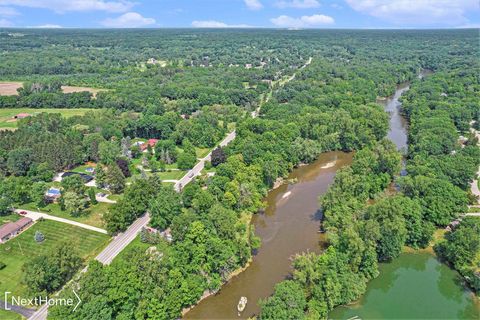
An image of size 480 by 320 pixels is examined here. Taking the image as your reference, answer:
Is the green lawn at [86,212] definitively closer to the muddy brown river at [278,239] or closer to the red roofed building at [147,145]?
the muddy brown river at [278,239]

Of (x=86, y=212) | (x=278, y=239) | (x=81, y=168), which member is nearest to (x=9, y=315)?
(x=86, y=212)

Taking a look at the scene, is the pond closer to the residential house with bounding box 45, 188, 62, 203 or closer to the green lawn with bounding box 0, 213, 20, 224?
the residential house with bounding box 45, 188, 62, 203

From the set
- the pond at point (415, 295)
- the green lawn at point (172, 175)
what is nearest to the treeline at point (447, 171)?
the pond at point (415, 295)

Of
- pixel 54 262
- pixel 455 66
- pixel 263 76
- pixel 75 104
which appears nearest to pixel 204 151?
pixel 54 262

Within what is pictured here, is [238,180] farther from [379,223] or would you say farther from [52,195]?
[52,195]

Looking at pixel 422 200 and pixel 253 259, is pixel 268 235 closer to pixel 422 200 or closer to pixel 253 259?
pixel 253 259

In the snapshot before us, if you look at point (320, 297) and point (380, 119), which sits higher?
point (380, 119)

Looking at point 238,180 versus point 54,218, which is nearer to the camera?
point 54,218
